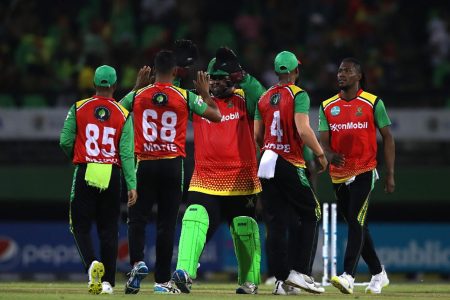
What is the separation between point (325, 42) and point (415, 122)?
2.68 metres

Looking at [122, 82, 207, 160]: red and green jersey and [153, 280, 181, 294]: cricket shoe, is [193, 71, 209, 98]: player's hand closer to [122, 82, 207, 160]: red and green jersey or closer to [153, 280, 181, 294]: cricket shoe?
[122, 82, 207, 160]: red and green jersey

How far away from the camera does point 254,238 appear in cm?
1268

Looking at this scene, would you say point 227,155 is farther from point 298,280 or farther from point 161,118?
point 298,280

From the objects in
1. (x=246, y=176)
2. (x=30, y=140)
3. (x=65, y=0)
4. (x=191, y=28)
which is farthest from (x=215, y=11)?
(x=246, y=176)

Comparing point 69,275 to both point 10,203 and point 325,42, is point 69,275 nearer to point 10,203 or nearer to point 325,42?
point 10,203

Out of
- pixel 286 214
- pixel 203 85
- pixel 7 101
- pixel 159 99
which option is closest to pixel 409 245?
pixel 7 101

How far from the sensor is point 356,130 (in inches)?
528

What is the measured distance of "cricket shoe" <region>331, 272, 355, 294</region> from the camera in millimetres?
12414

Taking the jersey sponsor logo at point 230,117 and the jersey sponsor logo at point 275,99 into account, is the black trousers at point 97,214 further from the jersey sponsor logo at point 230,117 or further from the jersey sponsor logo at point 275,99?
the jersey sponsor logo at point 275,99

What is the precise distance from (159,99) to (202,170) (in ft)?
2.82

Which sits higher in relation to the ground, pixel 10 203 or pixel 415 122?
pixel 415 122

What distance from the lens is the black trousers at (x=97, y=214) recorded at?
1222 centimetres

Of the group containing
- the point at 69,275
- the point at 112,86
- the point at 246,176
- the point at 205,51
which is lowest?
the point at 69,275

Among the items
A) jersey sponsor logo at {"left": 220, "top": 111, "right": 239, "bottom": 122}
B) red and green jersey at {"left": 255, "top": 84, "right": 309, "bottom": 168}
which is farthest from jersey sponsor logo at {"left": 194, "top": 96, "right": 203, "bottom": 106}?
red and green jersey at {"left": 255, "top": 84, "right": 309, "bottom": 168}
